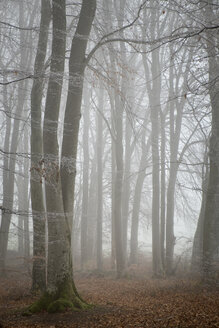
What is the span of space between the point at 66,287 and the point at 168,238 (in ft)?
23.5

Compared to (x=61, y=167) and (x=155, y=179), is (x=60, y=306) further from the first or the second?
(x=155, y=179)

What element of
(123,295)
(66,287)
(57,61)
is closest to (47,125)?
(57,61)

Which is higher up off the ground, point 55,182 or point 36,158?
point 36,158

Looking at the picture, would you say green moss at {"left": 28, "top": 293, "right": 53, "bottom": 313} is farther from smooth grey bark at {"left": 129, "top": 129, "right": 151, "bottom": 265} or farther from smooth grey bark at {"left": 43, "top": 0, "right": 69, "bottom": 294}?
smooth grey bark at {"left": 129, "top": 129, "right": 151, "bottom": 265}

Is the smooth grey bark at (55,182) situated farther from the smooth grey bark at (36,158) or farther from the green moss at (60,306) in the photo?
the smooth grey bark at (36,158)

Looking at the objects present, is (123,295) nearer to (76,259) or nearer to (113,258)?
(113,258)

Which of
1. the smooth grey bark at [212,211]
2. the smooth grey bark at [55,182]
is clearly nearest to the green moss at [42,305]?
the smooth grey bark at [55,182]

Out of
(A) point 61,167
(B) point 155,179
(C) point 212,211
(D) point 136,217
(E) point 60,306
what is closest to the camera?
(E) point 60,306

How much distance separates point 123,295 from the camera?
836 centimetres

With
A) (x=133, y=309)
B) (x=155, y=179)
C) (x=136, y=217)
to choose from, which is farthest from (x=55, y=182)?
(x=136, y=217)

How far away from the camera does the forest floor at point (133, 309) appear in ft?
16.4

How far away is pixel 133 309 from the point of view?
245 inches

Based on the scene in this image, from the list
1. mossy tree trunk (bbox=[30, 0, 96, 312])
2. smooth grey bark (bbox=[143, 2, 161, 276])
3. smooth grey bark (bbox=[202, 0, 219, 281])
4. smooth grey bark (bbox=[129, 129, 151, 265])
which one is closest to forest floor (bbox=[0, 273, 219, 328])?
mossy tree trunk (bbox=[30, 0, 96, 312])

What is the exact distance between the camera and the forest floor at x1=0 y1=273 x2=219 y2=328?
16.4 ft
